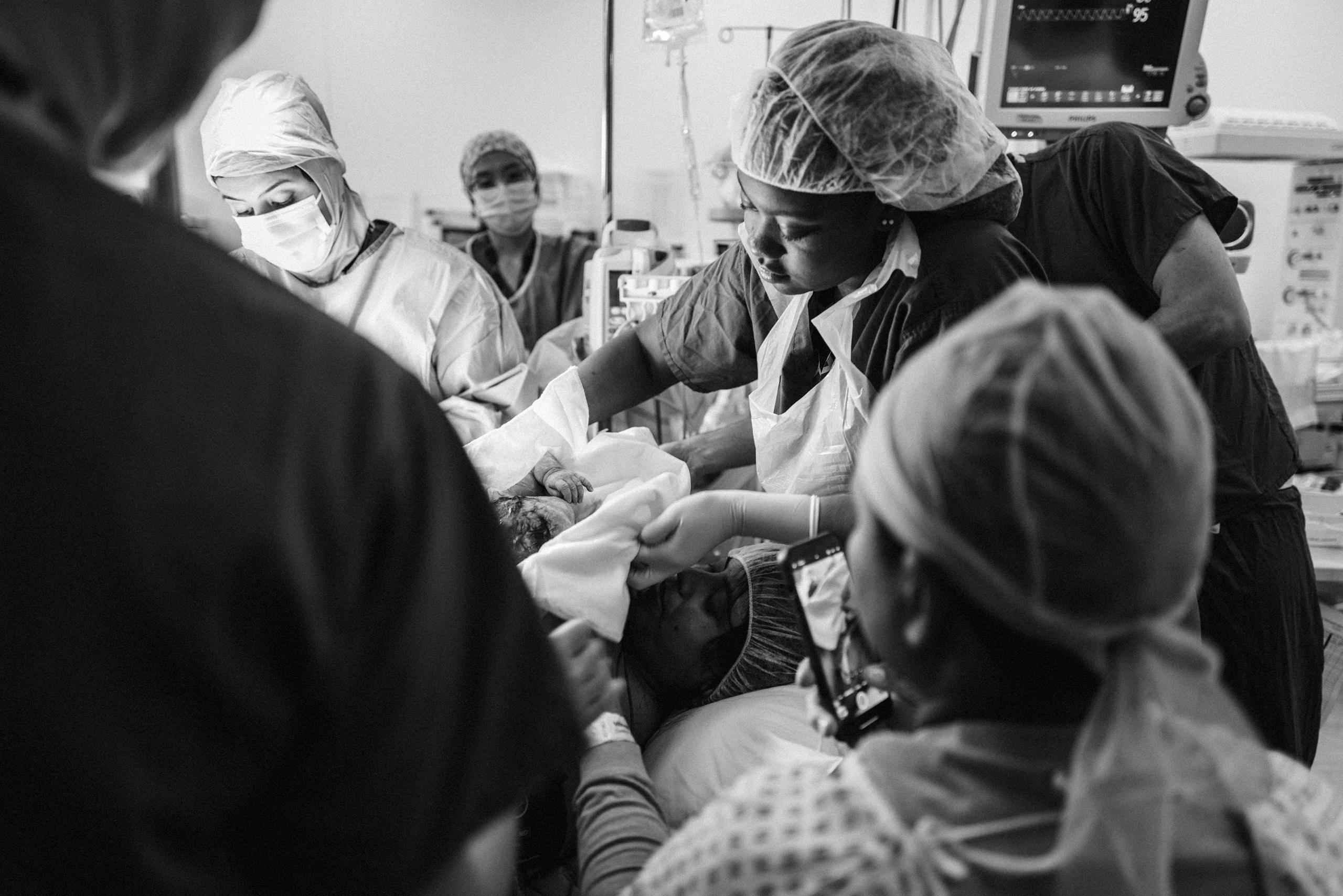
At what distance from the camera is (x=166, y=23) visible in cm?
59

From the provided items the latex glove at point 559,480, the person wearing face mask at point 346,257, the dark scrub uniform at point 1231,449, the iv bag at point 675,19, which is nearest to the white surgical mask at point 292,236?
the person wearing face mask at point 346,257

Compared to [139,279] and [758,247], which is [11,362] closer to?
[139,279]

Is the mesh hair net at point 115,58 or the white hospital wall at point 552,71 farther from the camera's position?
the white hospital wall at point 552,71

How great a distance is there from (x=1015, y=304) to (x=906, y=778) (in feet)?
1.13

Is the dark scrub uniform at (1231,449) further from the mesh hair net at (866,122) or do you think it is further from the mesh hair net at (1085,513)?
the mesh hair net at (1085,513)

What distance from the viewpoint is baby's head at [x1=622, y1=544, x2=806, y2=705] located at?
1661mm

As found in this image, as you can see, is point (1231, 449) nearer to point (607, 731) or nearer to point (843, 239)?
point (843, 239)

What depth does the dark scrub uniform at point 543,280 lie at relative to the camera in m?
3.83

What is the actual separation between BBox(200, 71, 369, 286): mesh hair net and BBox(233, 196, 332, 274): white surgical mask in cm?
2

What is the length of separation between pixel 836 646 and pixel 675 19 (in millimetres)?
1935

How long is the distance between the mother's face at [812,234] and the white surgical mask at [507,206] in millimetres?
2341

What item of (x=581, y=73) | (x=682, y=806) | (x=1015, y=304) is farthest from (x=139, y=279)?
(x=581, y=73)

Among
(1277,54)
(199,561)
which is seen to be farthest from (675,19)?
(1277,54)

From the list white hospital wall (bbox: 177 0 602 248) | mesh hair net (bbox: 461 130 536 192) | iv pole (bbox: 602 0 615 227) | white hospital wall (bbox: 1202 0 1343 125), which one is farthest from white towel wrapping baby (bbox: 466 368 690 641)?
white hospital wall (bbox: 1202 0 1343 125)
